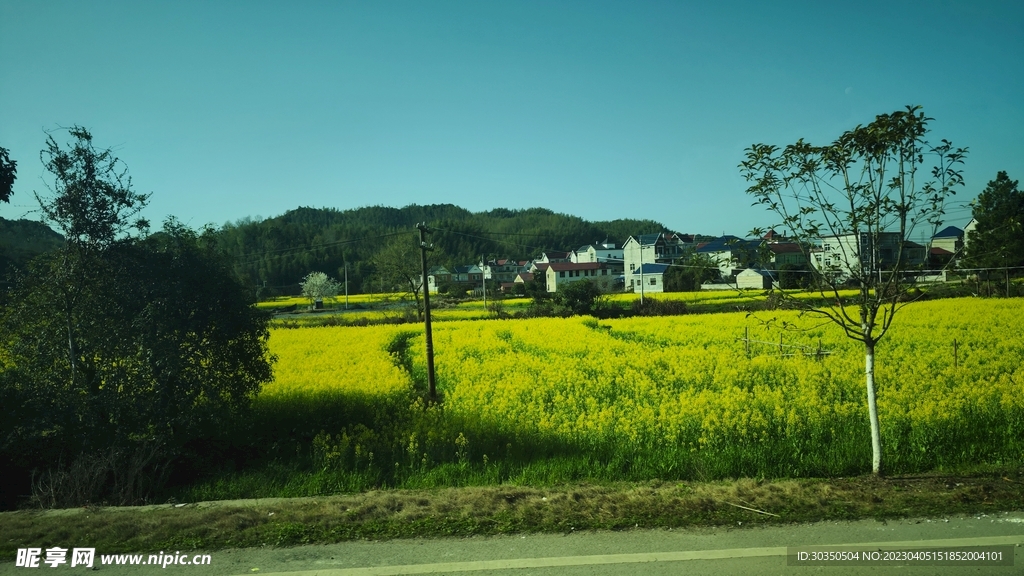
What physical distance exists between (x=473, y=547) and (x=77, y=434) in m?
7.56

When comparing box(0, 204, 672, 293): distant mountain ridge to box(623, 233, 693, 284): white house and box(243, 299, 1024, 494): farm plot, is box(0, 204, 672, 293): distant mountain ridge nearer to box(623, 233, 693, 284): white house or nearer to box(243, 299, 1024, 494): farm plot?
box(243, 299, 1024, 494): farm plot

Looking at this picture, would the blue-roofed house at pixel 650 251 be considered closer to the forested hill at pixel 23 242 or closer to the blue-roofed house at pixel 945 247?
the blue-roofed house at pixel 945 247

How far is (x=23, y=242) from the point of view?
10.4m

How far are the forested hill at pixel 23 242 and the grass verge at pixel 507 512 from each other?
473cm

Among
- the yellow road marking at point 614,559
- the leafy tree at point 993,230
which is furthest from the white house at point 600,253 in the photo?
the yellow road marking at point 614,559

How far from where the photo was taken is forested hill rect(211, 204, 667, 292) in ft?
179

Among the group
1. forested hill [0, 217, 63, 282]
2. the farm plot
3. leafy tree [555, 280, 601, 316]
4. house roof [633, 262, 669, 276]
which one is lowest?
the farm plot

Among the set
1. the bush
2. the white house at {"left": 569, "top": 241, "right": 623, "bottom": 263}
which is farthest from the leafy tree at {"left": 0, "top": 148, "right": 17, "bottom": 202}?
the white house at {"left": 569, "top": 241, "right": 623, "bottom": 263}

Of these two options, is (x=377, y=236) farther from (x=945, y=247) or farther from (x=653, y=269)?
(x=945, y=247)

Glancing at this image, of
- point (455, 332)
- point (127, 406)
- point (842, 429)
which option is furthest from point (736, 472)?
point (455, 332)

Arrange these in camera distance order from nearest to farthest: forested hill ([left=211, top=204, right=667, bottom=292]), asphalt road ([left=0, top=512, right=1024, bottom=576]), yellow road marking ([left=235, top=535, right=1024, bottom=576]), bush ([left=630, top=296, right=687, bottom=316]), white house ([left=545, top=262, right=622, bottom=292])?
asphalt road ([left=0, top=512, right=1024, bottom=576])
yellow road marking ([left=235, top=535, right=1024, bottom=576])
bush ([left=630, top=296, right=687, bottom=316])
forested hill ([left=211, top=204, right=667, bottom=292])
white house ([left=545, top=262, right=622, bottom=292])

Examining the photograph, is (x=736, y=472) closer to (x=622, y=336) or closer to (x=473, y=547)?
(x=473, y=547)

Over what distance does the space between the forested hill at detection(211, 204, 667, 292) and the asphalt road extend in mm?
8936

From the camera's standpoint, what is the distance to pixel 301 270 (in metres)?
81.3
